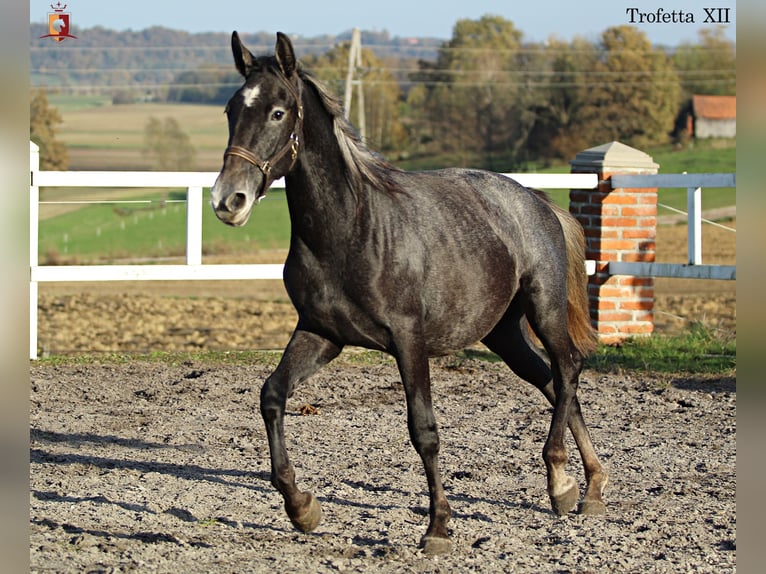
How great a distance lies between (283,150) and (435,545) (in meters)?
1.76

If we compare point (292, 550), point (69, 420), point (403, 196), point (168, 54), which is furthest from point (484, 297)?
point (168, 54)

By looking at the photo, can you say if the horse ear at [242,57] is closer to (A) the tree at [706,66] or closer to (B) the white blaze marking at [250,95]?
(B) the white blaze marking at [250,95]

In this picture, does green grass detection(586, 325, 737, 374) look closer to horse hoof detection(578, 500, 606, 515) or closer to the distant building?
horse hoof detection(578, 500, 606, 515)

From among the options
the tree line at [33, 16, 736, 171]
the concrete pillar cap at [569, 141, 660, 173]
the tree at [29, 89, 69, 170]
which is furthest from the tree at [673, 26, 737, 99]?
the concrete pillar cap at [569, 141, 660, 173]

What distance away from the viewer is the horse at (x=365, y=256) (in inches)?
157

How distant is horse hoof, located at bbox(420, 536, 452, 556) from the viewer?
4.09 metres

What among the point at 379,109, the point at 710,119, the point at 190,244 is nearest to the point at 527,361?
the point at 190,244

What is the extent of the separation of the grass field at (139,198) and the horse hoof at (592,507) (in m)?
5.38

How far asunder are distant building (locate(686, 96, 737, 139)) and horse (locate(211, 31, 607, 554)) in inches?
1885

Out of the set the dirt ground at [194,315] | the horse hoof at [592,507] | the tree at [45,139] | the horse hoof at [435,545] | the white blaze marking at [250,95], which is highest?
the tree at [45,139]

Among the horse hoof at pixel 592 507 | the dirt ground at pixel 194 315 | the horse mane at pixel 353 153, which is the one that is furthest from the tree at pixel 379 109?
the horse hoof at pixel 592 507

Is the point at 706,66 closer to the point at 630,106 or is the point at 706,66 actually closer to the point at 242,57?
the point at 630,106

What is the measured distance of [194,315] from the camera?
13188mm
